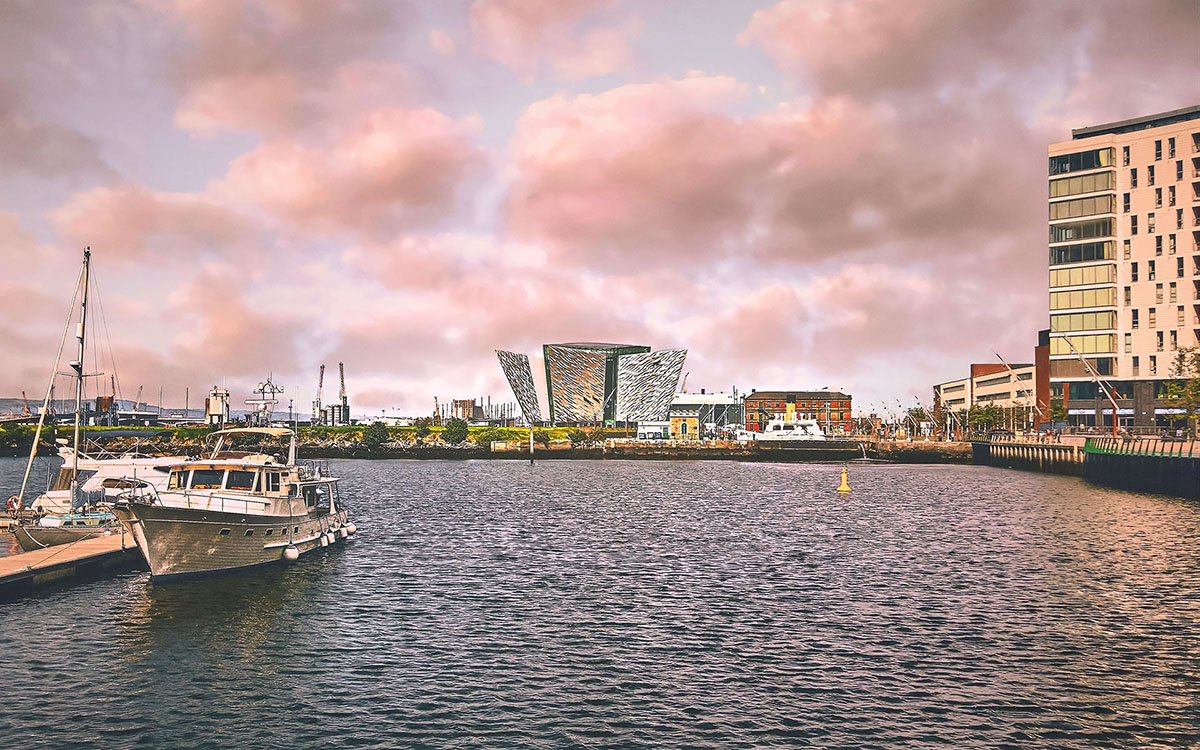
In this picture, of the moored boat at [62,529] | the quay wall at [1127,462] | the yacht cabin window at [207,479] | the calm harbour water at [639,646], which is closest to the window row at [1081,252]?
the quay wall at [1127,462]

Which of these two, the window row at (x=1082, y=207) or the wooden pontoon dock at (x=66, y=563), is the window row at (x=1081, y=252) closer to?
the window row at (x=1082, y=207)

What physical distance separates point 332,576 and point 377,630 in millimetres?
12958

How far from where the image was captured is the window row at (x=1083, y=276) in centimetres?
14950

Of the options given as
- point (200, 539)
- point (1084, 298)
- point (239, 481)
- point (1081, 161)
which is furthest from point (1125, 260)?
point (200, 539)

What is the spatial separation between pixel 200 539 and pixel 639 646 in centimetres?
2369

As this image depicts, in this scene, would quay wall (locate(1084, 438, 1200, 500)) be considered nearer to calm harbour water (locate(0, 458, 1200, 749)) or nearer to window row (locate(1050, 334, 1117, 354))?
calm harbour water (locate(0, 458, 1200, 749))

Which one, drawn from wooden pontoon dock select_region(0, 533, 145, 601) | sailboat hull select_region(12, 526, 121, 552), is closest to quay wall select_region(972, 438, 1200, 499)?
wooden pontoon dock select_region(0, 533, 145, 601)

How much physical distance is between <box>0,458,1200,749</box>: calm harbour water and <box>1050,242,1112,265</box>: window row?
333 ft

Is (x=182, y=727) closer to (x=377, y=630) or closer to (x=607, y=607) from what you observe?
(x=377, y=630)

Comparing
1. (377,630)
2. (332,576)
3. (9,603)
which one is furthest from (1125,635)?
(9,603)

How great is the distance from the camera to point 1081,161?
153m

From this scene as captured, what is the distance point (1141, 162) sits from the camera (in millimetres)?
147000

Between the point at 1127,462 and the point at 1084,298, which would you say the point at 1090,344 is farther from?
the point at 1127,462

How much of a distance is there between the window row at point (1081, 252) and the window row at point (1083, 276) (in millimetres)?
1674
